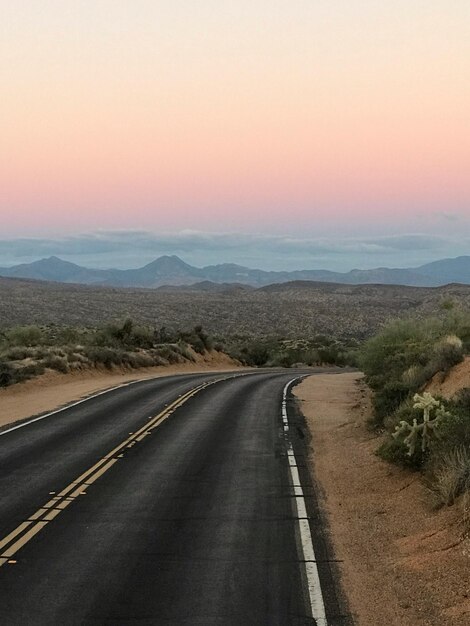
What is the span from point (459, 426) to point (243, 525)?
4306 millimetres

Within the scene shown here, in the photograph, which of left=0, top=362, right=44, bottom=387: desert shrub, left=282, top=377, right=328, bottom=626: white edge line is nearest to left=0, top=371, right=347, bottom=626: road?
left=282, top=377, right=328, bottom=626: white edge line

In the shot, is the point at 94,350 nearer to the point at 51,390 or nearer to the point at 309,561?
the point at 51,390

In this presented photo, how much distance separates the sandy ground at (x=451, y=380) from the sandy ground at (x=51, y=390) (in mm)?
12821

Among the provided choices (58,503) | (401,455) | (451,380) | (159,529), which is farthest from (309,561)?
(451,380)

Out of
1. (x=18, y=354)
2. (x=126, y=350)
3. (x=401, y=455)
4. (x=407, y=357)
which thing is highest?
(x=407, y=357)

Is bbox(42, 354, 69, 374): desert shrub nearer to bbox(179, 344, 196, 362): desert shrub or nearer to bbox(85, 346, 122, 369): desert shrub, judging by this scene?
bbox(85, 346, 122, 369): desert shrub

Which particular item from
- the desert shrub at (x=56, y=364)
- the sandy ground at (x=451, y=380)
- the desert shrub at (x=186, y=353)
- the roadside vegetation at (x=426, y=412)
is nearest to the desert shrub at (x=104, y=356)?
the desert shrub at (x=56, y=364)

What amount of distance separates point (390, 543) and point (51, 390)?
22257mm

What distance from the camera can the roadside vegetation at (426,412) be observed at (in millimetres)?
9742

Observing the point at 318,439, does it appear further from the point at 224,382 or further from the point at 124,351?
the point at 124,351

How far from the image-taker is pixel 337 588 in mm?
7227

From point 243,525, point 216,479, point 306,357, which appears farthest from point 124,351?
point 243,525

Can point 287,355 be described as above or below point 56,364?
below

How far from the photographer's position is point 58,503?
10.4 meters
